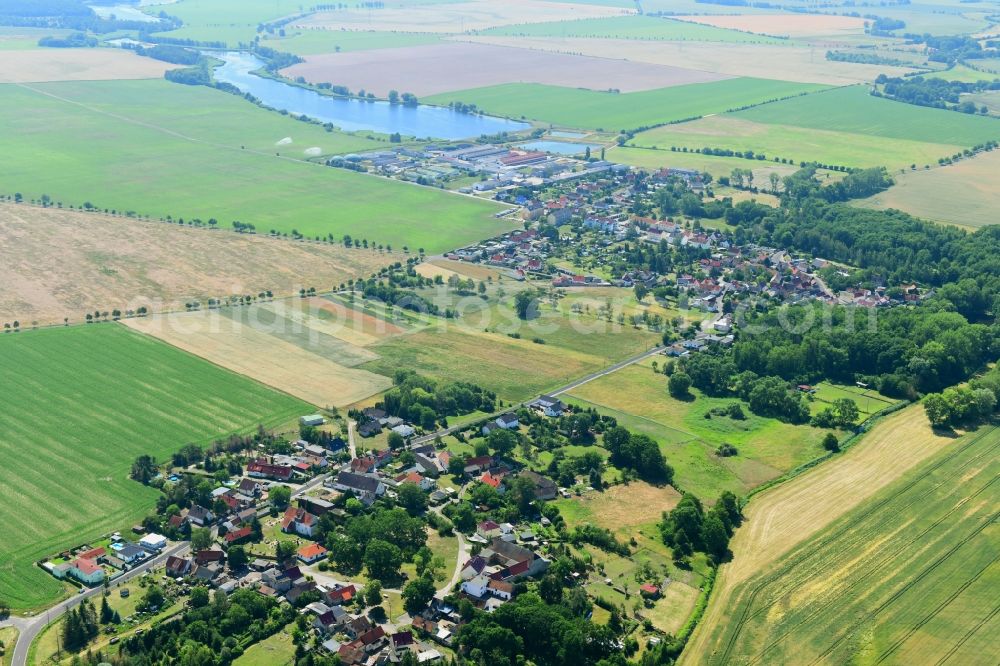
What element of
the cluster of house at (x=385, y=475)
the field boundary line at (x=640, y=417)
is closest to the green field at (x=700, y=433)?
the field boundary line at (x=640, y=417)

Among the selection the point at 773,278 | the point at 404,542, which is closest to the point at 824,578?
the point at 404,542

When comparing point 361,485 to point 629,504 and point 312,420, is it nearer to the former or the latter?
point 312,420

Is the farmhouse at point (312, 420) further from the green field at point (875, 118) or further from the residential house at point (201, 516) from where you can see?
the green field at point (875, 118)

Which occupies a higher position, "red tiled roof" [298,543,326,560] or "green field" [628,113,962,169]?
"green field" [628,113,962,169]

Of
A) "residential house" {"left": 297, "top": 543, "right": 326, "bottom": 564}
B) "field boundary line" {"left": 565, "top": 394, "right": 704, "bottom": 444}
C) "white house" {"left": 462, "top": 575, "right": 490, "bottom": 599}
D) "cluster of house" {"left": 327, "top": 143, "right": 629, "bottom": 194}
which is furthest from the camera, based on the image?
"cluster of house" {"left": 327, "top": 143, "right": 629, "bottom": 194}

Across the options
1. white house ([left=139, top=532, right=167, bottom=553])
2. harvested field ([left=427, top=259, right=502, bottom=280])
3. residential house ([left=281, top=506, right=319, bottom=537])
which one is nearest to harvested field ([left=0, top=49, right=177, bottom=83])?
harvested field ([left=427, top=259, right=502, bottom=280])

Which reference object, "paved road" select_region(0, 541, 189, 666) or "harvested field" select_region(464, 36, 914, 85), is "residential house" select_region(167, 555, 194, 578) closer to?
"paved road" select_region(0, 541, 189, 666)
